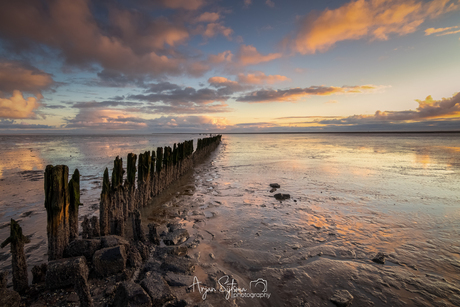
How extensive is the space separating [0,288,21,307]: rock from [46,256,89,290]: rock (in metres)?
0.40

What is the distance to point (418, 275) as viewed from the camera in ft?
12.9

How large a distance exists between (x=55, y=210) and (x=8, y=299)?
1396 mm

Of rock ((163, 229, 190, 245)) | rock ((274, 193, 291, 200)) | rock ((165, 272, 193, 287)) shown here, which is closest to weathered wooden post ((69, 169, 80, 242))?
rock ((163, 229, 190, 245))

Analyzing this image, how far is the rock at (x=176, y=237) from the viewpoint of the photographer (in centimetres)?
501

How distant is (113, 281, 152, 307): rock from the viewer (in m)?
2.89

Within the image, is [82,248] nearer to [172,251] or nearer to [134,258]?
[134,258]

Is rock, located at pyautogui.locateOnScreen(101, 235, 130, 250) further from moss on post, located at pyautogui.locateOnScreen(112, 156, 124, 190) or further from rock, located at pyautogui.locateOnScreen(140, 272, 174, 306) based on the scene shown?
moss on post, located at pyautogui.locateOnScreen(112, 156, 124, 190)

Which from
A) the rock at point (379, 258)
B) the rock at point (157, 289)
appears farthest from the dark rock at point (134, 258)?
the rock at point (379, 258)

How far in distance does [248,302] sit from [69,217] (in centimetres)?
372

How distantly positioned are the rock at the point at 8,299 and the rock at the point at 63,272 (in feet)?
1.31

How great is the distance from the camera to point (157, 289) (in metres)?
3.24

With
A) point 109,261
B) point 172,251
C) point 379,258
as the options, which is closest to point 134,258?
point 109,261

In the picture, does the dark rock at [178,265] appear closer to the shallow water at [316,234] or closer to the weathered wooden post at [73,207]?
the shallow water at [316,234]

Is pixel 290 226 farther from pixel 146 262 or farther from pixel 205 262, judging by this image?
pixel 146 262
